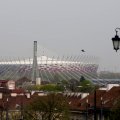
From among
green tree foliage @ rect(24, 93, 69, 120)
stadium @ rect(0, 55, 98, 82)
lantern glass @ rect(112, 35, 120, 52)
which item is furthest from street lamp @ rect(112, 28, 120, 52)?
stadium @ rect(0, 55, 98, 82)

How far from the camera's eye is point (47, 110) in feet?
126

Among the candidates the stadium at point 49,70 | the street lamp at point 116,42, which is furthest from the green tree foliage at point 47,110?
the stadium at point 49,70

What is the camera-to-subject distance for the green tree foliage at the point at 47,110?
122 feet

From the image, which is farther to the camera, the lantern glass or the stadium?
the stadium

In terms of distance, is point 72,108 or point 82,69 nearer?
point 72,108

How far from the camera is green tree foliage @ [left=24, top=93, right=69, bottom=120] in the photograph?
122 ft

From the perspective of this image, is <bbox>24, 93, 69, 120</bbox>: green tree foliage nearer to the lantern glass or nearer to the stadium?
the lantern glass

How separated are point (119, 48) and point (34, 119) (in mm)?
25242

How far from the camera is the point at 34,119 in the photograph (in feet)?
119

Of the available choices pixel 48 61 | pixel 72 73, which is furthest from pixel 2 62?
pixel 72 73

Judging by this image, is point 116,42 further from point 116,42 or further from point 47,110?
point 47,110

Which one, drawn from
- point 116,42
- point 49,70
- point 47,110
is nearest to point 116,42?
point 116,42

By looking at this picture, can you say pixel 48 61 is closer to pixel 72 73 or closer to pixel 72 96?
pixel 72 73

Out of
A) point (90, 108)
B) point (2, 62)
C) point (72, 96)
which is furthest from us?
point (2, 62)
